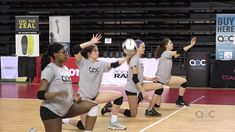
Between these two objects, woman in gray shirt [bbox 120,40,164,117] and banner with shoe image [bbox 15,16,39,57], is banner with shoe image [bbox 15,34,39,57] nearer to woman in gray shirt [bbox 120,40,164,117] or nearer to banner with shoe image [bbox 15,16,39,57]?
banner with shoe image [bbox 15,16,39,57]

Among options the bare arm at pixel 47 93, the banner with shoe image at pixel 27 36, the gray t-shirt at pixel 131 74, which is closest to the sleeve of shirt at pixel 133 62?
the gray t-shirt at pixel 131 74

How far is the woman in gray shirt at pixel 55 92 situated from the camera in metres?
5.48

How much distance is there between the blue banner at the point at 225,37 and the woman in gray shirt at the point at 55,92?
1181cm

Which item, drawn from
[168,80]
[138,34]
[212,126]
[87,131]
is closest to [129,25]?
[138,34]

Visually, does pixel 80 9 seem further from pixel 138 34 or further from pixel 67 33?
pixel 67 33

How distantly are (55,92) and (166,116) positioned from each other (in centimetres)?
450

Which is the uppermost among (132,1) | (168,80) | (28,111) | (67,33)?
(132,1)

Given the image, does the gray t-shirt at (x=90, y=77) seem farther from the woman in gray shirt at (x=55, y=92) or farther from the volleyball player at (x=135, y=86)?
the woman in gray shirt at (x=55, y=92)

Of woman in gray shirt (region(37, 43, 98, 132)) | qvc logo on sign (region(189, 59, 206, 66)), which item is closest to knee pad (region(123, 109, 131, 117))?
woman in gray shirt (region(37, 43, 98, 132))

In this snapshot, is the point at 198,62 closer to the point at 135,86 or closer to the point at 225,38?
the point at 225,38

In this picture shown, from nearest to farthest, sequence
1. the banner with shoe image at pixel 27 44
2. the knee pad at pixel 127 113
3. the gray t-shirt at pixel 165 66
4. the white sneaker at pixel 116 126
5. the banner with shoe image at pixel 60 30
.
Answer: the white sneaker at pixel 116 126, the knee pad at pixel 127 113, the gray t-shirt at pixel 165 66, the banner with shoe image at pixel 27 44, the banner with shoe image at pixel 60 30

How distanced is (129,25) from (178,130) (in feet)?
57.6

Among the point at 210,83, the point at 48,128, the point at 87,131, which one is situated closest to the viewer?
the point at 48,128

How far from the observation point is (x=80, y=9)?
25656 mm
